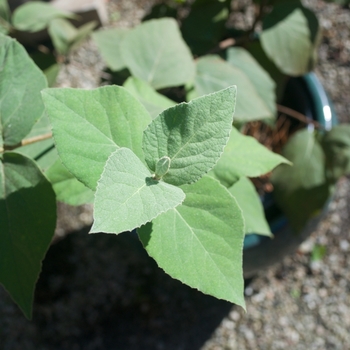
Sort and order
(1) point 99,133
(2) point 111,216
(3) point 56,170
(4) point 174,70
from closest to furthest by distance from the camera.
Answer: (2) point 111,216 → (1) point 99,133 → (3) point 56,170 → (4) point 174,70

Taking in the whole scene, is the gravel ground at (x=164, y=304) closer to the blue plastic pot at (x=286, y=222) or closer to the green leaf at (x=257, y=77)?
the blue plastic pot at (x=286, y=222)

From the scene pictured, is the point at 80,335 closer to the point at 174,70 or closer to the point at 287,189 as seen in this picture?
the point at 287,189

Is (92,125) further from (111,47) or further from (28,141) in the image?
(111,47)

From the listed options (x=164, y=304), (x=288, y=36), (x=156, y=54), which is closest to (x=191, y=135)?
(x=156, y=54)

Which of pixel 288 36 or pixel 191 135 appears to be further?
pixel 288 36

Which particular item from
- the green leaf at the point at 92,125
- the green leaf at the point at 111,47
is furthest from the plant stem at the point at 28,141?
the green leaf at the point at 111,47

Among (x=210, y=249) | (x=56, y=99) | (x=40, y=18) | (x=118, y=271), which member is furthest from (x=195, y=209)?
(x=118, y=271)
